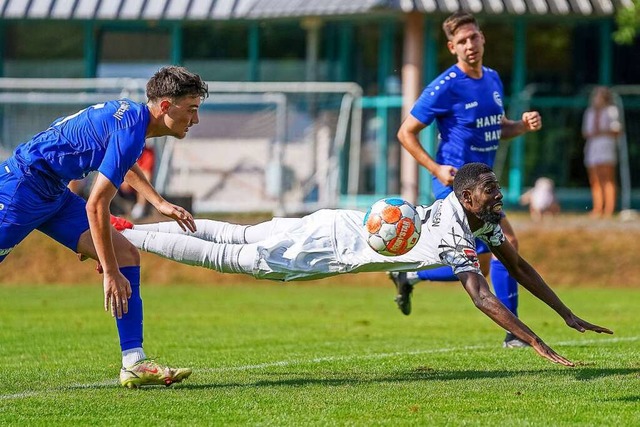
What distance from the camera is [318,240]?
348 inches

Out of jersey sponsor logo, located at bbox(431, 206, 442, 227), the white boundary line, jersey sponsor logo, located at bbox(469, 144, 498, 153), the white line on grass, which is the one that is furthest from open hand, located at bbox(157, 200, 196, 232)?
jersey sponsor logo, located at bbox(469, 144, 498, 153)

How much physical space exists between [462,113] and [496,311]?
328 centimetres

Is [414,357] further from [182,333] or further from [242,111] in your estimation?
[242,111]

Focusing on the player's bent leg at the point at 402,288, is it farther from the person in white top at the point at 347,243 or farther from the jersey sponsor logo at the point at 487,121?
the person in white top at the point at 347,243

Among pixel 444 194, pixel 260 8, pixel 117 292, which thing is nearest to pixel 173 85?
pixel 117 292

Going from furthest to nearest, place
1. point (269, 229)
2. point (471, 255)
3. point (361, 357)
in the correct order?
point (361, 357), point (269, 229), point (471, 255)

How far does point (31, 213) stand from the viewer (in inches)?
322

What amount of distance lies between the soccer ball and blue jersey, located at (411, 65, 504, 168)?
238 centimetres

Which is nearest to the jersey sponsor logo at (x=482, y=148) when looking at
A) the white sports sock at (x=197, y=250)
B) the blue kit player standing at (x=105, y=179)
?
the white sports sock at (x=197, y=250)

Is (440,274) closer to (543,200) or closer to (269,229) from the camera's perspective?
(269,229)

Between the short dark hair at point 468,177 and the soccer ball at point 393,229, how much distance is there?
0.35m

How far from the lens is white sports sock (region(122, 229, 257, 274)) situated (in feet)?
29.2

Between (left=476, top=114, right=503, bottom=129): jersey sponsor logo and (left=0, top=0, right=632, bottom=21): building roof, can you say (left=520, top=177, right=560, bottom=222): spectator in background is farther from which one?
(left=476, top=114, right=503, bottom=129): jersey sponsor logo

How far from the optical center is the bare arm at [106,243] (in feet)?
25.0
